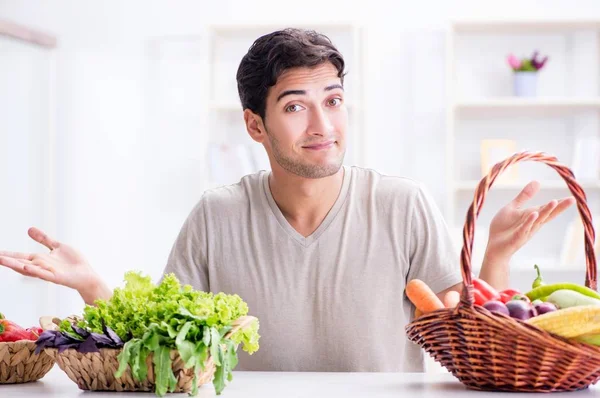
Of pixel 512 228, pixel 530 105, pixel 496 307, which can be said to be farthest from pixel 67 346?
pixel 530 105

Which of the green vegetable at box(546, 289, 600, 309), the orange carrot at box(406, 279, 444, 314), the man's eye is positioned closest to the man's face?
the man's eye

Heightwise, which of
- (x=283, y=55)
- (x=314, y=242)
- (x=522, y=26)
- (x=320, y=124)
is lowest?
(x=314, y=242)

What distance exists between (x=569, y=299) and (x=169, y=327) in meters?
0.63

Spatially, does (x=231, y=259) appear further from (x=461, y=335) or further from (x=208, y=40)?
(x=208, y=40)

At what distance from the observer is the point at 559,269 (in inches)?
163

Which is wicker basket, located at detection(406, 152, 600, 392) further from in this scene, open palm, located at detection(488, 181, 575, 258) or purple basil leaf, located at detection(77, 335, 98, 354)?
purple basil leaf, located at detection(77, 335, 98, 354)

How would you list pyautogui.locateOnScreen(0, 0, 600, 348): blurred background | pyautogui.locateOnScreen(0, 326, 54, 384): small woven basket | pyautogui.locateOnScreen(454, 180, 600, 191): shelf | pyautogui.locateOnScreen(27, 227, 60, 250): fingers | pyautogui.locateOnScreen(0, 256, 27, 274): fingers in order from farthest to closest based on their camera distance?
pyautogui.locateOnScreen(0, 0, 600, 348): blurred background → pyautogui.locateOnScreen(454, 180, 600, 191): shelf → pyautogui.locateOnScreen(27, 227, 60, 250): fingers → pyautogui.locateOnScreen(0, 256, 27, 274): fingers → pyautogui.locateOnScreen(0, 326, 54, 384): small woven basket

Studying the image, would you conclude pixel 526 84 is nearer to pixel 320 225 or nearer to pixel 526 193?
pixel 320 225

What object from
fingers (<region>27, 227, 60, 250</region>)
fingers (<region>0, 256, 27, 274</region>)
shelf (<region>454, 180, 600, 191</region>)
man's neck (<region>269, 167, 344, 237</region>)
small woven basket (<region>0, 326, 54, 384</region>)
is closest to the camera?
small woven basket (<region>0, 326, 54, 384</region>)

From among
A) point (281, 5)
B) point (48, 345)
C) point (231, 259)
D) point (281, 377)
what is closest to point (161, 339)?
point (48, 345)

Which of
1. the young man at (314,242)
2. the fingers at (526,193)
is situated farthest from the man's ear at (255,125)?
the fingers at (526,193)

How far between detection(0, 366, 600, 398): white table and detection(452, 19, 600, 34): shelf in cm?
288

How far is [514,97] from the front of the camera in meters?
4.29

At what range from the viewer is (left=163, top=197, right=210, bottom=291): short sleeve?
2.16 meters
